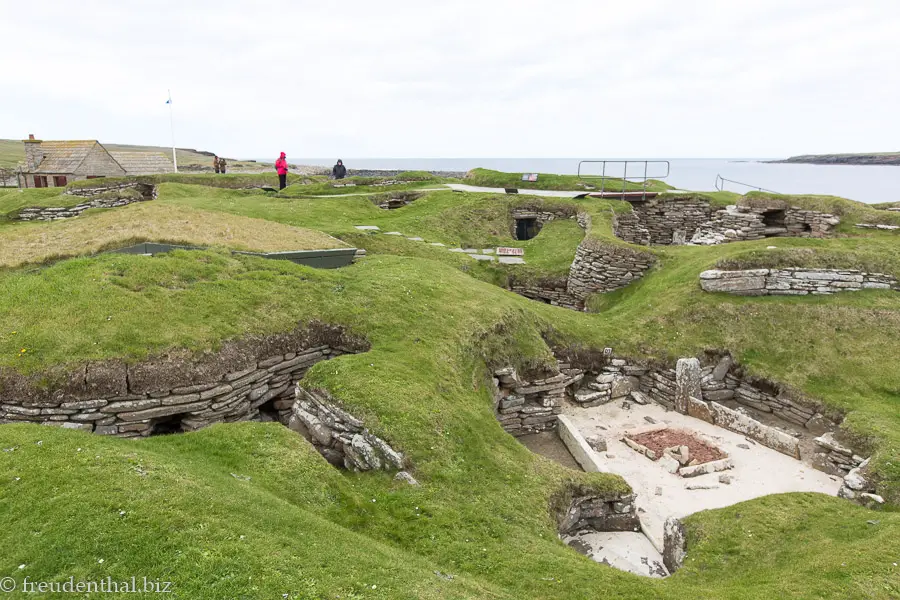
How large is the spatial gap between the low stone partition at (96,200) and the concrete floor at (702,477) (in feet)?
89.4

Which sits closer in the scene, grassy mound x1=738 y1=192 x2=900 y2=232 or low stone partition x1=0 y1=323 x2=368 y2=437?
low stone partition x1=0 y1=323 x2=368 y2=437

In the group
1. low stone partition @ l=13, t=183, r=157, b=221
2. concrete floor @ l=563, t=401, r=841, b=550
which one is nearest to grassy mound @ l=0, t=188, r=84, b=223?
low stone partition @ l=13, t=183, r=157, b=221

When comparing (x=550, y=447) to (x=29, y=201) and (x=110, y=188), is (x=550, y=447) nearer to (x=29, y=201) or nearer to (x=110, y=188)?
(x=29, y=201)

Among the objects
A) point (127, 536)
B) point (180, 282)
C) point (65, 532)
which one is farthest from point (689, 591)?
point (180, 282)

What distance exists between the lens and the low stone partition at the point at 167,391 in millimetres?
10555

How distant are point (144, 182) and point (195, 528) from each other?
3683 centimetres

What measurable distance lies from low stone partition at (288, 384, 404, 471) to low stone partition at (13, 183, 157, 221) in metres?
21.8

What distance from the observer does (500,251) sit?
28453mm

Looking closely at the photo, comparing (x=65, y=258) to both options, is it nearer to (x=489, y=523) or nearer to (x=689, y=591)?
(x=489, y=523)

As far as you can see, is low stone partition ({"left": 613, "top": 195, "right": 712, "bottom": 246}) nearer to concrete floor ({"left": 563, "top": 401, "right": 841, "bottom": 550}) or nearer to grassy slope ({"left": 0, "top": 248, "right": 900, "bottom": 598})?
grassy slope ({"left": 0, "top": 248, "right": 900, "bottom": 598})

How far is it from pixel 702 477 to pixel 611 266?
40.5 feet

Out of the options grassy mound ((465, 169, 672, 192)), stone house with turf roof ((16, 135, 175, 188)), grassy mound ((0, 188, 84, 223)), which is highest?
stone house with turf roof ((16, 135, 175, 188))

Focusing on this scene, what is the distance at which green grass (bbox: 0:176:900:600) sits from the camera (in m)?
7.04

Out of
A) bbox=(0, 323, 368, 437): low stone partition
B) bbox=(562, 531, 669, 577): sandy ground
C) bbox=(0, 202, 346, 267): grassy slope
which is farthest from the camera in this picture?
bbox=(0, 202, 346, 267): grassy slope
